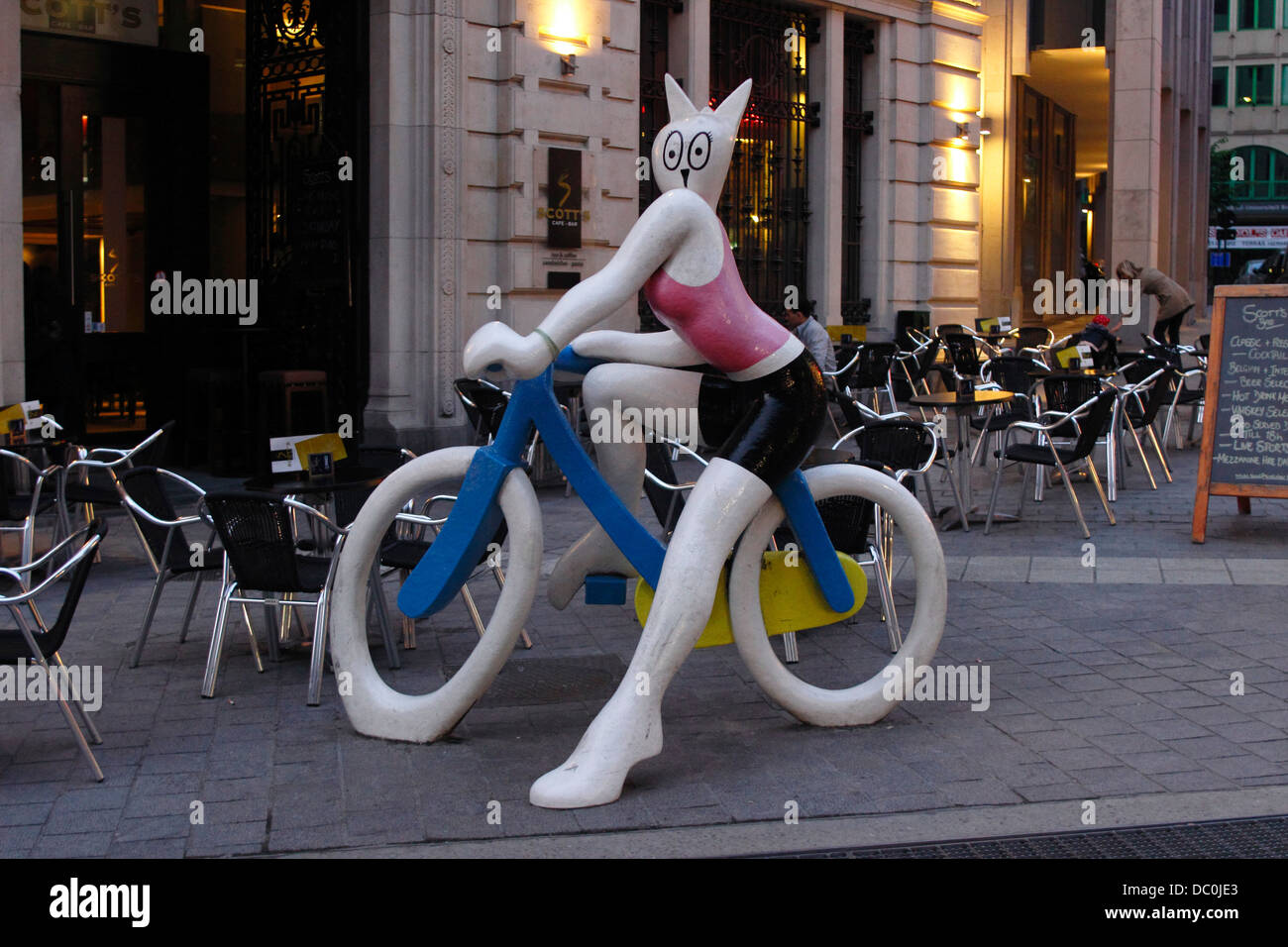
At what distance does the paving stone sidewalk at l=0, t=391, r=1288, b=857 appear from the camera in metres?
4.71

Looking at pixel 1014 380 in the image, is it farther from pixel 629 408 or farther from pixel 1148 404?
pixel 629 408

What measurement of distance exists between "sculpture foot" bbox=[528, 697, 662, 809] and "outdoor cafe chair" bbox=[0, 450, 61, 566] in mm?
4106

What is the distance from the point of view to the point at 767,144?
1750 centimetres

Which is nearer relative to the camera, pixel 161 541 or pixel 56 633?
pixel 56 633

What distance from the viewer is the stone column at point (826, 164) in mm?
18047

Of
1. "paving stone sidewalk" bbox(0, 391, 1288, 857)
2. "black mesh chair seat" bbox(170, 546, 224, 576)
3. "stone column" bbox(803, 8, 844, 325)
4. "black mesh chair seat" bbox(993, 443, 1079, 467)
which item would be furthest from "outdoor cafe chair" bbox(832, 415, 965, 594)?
"stone column" bbox(803, 8, 844, 325)

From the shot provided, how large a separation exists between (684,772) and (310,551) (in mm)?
2944

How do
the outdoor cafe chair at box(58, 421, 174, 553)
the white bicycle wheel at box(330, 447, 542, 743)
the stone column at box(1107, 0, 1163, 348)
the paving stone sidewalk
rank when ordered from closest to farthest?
the paving stone sidewalk
the white bicycle wheel at box(330, 447, 542, 743)
the outdoor cafe chair at box(58, 421, 174, 553)
the stone column at box(1107, 0, 1163, 348)

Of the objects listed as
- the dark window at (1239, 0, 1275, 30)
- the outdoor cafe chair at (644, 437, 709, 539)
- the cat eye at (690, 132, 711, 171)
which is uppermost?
the dark window at (1239, 0, 1275, 30)
